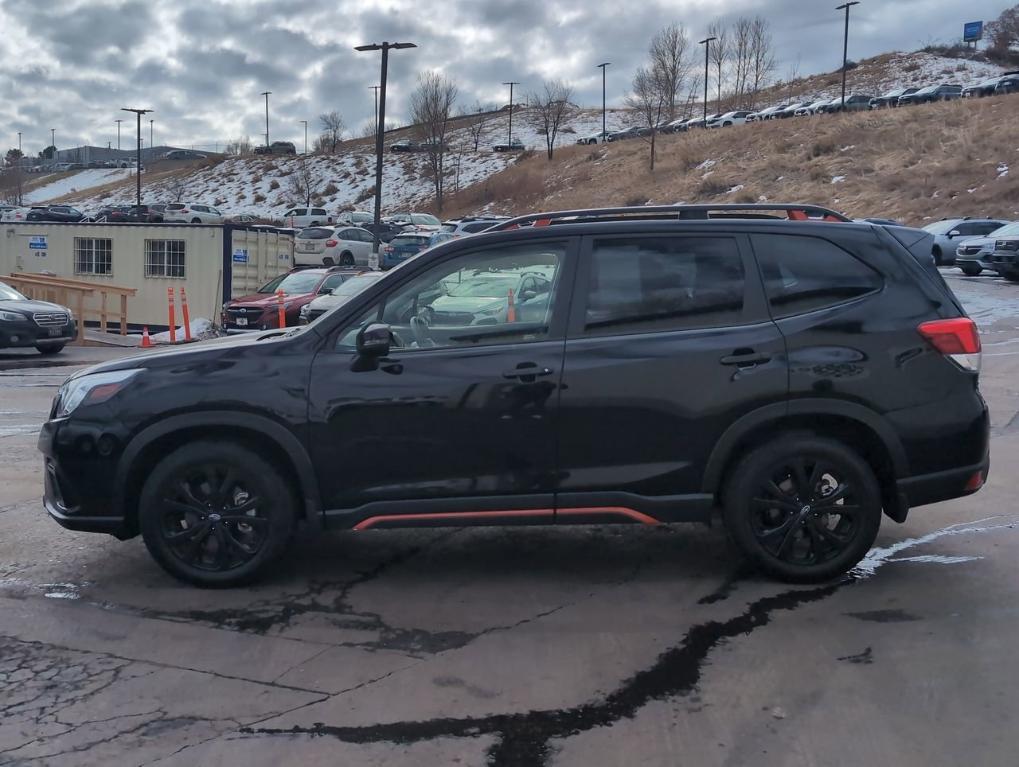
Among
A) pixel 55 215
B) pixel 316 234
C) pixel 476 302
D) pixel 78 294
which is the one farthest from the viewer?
pixel 55 215

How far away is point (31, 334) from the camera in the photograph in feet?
56.0

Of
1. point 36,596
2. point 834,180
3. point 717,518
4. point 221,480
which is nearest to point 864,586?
point 717,518

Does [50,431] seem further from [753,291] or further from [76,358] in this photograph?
[76,358]

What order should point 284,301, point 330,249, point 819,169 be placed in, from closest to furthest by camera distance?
1. point 284,301
2. point 330,249
3. point 819,169

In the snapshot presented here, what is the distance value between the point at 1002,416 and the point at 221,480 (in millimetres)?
7850

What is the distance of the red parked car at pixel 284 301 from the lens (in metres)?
19.7

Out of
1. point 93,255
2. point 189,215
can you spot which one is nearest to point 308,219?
point 189,215

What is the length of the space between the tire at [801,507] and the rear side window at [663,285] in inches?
28.7

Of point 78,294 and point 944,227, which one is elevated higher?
point 944,227

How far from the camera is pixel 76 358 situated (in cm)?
1753

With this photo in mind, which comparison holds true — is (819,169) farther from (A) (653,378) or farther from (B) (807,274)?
(A) (653,378)

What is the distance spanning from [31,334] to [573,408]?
49.0ft

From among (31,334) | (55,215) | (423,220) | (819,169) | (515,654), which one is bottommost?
(515,654)

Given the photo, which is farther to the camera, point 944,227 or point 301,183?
point 301,183
